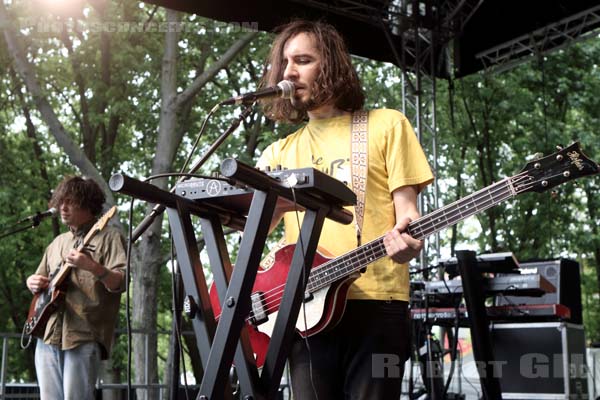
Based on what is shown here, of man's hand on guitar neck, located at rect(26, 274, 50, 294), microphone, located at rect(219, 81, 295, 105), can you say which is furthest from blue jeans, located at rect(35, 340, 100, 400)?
microphone, located at rect(219, 81, 295, 105)

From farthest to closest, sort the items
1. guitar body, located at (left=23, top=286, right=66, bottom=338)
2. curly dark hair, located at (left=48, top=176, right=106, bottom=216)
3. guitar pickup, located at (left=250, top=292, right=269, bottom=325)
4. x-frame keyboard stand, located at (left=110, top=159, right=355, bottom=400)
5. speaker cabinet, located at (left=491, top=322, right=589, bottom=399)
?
1. speaker cabinet, located at (left=491, top=322, right=589, bottom=399)
2. curly dark hair, located at (left=48, top=176, right=106, bottom=216)
3. guitar body, located at (left=23, top=286, right=66, bottom=338)
4. guitar pickup, located at (left=250, top=292, right=269, bottom=325)
5. x-frame keyboard stand, located at (left=110, top=159, right=355, bottom=400)

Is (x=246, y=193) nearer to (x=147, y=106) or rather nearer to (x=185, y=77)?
(x=147, y=106)

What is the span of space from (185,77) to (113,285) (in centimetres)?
1019

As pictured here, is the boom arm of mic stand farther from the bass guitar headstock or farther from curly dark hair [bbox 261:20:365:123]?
the bass guitar headstock

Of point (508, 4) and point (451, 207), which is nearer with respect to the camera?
point (451, 207)

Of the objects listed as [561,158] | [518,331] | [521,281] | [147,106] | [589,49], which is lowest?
[518,331]

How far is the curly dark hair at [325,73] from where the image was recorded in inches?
104

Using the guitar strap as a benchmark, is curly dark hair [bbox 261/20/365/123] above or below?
above

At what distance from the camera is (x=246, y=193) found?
201cm

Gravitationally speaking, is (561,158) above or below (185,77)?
below

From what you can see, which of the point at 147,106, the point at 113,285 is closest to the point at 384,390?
the point at 113,285

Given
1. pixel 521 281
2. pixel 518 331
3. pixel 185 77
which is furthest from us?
pixel 185 77

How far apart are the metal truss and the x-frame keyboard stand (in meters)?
7.84

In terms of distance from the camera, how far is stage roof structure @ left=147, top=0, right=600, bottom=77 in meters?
8.86
